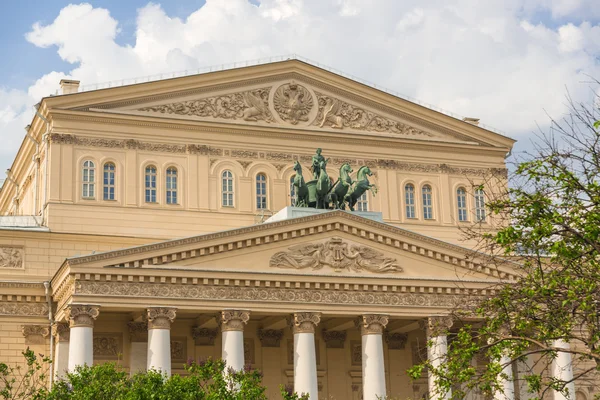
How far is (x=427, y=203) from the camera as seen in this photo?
55.1 meters

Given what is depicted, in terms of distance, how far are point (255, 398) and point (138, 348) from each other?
13.1 m

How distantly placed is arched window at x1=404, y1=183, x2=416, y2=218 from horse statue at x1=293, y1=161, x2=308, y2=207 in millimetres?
9635

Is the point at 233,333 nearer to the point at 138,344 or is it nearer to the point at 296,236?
the point at 296,236

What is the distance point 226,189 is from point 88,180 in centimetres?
635

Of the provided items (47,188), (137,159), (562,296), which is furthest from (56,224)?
(562,296)

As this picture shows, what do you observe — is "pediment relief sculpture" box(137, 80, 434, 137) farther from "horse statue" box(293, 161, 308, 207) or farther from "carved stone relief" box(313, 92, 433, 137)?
"horse statue" box(293, 161, 308, 207)

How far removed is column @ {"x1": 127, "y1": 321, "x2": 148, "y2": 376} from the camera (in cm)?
4462

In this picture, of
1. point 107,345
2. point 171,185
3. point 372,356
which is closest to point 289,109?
point 171,185

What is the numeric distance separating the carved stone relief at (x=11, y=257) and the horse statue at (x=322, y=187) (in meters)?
12.5

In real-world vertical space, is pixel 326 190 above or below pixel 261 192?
below

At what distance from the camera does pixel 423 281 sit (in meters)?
44.5

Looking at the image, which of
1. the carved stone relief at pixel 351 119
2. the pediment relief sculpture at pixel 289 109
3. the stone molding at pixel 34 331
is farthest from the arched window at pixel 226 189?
the stone molding at pixel 34 331

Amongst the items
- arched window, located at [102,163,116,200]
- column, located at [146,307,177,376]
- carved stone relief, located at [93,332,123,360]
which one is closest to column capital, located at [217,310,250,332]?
column, located at [146,307,177,376]

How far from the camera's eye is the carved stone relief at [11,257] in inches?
1795
